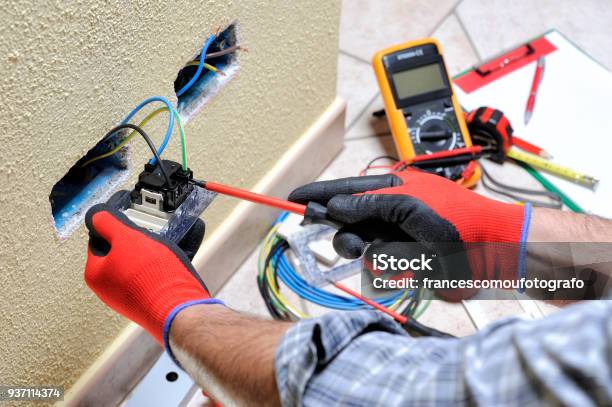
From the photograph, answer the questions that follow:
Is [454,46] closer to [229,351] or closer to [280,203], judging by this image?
[280,203]

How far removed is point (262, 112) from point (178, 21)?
31cm

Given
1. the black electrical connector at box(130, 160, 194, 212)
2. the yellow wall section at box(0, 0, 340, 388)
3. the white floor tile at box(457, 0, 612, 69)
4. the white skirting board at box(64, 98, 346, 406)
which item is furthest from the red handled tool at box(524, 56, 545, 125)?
the black electrical connector at box(130, 160, 194, 212)

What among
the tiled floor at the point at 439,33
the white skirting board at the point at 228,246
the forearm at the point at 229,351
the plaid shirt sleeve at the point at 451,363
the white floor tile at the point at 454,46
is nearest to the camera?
the plaid shirt sleeve at the point at 451,363

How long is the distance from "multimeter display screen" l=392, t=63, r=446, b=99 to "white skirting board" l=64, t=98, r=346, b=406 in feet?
0.42

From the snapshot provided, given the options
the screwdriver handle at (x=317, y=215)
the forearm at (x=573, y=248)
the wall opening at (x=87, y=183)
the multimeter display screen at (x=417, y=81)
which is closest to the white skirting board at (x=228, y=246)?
the multimeter display screen at (x=417, y=81)

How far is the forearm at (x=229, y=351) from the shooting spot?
594 millimetres

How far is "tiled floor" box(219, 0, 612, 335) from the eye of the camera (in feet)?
4.84

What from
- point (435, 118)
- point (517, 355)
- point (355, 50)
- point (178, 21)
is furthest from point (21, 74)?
point (355, 50)

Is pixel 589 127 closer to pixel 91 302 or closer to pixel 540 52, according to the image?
pixel 540 52

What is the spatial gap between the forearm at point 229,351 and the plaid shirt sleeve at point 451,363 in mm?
42

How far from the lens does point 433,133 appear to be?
1327 mm

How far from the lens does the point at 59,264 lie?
83 centimetres

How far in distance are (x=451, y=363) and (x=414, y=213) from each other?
292mm

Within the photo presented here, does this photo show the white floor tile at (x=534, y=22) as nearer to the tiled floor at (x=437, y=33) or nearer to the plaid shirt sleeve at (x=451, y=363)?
the tiled floor at (x=437, y=33)
